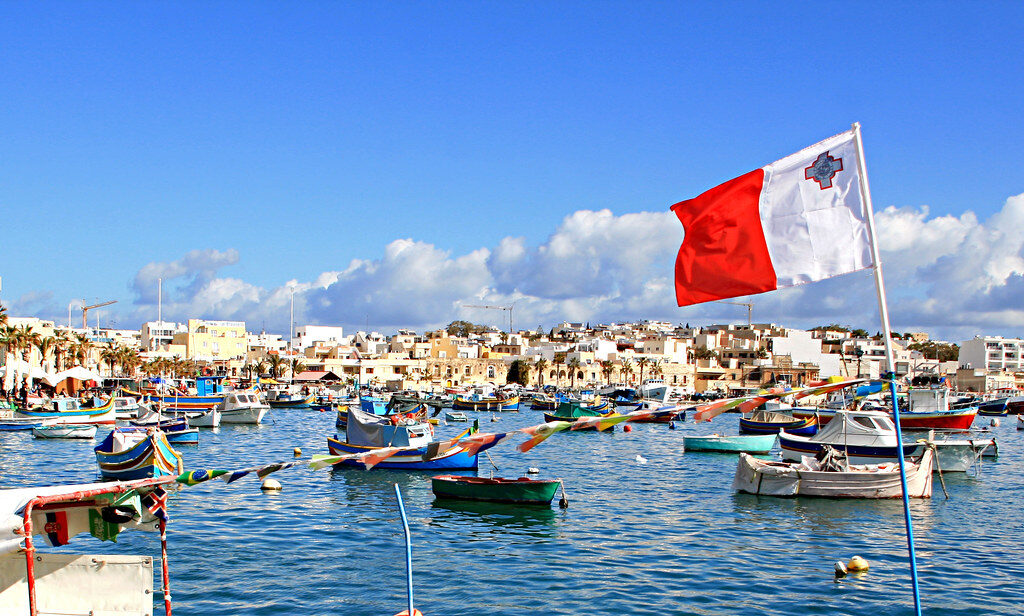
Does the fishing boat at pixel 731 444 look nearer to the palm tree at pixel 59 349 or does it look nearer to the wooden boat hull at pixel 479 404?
the wooden boat hull at pixel 479 404

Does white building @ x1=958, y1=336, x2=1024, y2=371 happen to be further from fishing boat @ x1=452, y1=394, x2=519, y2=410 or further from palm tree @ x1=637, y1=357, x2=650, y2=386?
fishing boat @ x1=452, y1=394, x2=519, y2=410

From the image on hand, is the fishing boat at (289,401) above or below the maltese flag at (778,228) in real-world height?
below

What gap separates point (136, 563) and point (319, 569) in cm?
840

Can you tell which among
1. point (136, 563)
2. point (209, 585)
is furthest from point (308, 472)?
point (136, 563)

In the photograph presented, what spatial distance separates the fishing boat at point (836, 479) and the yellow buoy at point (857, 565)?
33.1 ft

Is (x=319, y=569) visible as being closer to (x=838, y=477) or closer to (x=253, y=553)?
(x=253, y=553)

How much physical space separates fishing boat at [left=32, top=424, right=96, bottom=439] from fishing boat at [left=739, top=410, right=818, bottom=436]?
1618 inches

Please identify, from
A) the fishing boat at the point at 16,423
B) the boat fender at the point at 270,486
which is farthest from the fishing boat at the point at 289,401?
the boat fender at the point at 270,486

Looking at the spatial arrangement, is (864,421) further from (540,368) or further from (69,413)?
(540,368)

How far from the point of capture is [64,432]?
5441 centimetres

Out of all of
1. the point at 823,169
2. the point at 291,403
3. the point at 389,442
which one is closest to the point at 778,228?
the point at 823,169

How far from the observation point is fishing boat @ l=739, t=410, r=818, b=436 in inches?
2181

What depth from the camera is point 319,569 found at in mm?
20016

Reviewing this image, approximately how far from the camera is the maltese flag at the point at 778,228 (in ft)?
30.3
